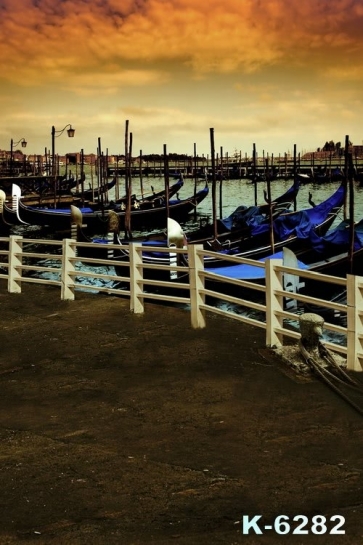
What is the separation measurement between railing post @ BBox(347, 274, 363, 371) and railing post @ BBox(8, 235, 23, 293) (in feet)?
23.8

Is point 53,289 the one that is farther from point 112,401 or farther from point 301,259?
point 301,259

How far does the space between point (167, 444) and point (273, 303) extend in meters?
2.90

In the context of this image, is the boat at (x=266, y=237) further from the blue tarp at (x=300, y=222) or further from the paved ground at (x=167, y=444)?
the paved ground at (x=167, y=444)

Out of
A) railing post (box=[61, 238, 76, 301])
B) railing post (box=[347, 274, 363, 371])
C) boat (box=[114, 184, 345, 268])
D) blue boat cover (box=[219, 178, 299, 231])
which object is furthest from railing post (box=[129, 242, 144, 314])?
blue boat cover (box=[219, 178, 299, 231])

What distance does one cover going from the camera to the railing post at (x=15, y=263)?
11.7m

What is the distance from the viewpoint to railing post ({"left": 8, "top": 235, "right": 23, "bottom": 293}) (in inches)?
461

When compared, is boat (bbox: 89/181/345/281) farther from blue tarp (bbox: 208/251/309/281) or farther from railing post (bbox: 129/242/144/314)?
railing post (bbox: 129/242/144/314)

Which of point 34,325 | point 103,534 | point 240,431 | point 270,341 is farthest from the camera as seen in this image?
point 34,325

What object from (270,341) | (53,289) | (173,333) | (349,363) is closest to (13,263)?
(53,289)

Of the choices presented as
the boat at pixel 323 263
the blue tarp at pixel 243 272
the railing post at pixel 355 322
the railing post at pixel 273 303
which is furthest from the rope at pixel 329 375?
the blue tarp at pixel 243 272

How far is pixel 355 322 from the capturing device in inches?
252

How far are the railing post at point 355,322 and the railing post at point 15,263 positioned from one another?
7.26 metres

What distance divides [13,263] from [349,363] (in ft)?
24.3

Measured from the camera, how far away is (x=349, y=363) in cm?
653
